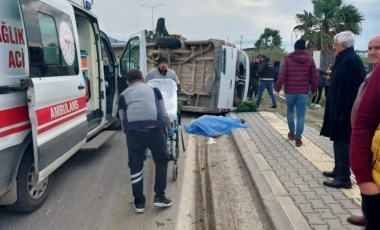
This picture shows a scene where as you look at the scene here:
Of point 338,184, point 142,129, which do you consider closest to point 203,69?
point 338,184

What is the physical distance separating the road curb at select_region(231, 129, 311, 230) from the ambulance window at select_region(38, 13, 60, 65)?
113 inches

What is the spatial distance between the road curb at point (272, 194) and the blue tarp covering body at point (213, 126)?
1517mm

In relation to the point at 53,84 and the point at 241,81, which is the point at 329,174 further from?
the point at 241,81

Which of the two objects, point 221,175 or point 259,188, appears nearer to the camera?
point 259,188

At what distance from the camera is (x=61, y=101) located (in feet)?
13.5

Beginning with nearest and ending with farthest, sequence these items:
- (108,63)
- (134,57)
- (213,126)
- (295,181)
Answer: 1. (295,181)
2. (108,63)
3. (134,57)
4. (213,126)

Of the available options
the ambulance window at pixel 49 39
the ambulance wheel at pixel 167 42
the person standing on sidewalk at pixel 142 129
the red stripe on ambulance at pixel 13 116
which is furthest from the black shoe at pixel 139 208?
the ambulance wheel at pixel 167 42

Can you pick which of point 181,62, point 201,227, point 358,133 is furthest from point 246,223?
point 181,62

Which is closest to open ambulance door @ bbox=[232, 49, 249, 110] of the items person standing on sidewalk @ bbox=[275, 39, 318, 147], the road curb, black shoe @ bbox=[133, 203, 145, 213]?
person standing on sidewalk @ bbox=[275, 39, 318, 147]

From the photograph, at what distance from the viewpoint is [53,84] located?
3881 mm

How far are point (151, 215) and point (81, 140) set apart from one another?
164 centimetres

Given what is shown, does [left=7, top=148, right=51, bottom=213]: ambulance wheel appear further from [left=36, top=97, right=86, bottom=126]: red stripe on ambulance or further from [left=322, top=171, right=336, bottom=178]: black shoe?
[left=322, top=171, right=336, bottom=178]: black shoe

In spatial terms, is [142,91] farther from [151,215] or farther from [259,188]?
[259,188]

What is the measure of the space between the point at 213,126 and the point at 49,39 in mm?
4572
